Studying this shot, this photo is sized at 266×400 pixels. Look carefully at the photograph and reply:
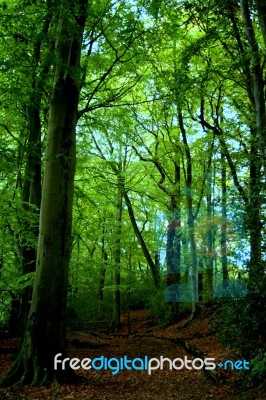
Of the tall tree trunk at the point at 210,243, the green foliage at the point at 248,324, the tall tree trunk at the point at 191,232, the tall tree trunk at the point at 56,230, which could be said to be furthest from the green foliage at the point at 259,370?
the tall tree trunk at the point at 210,243

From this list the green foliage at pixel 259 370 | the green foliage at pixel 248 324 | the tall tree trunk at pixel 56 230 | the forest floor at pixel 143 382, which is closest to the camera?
the green foliage at pixel 259 370

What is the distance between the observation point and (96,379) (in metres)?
7.00

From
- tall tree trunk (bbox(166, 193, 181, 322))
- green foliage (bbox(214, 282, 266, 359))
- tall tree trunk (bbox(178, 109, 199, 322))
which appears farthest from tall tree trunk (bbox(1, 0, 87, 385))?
tall tree trunk (bbox(166, 193, 181, 322))

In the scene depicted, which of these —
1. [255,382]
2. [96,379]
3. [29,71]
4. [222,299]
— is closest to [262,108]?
[222,299]

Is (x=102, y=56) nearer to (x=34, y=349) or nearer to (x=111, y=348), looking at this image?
(x=34, y=349)

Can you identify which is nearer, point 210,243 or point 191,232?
point 191,232

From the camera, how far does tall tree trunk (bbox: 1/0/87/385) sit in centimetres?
623

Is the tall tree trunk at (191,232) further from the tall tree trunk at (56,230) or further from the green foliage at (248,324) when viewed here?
the tall tree trunk at (56,230)

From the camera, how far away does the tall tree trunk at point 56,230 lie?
623 centimetres

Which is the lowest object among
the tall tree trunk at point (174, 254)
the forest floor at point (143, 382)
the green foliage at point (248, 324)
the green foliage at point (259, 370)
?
the forest floor at point (143, 382)

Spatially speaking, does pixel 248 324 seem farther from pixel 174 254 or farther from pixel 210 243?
pixel 174 254

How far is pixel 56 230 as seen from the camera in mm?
6703

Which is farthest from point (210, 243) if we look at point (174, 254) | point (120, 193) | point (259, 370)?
point (259, 370)

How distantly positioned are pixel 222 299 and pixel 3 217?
6.22m
